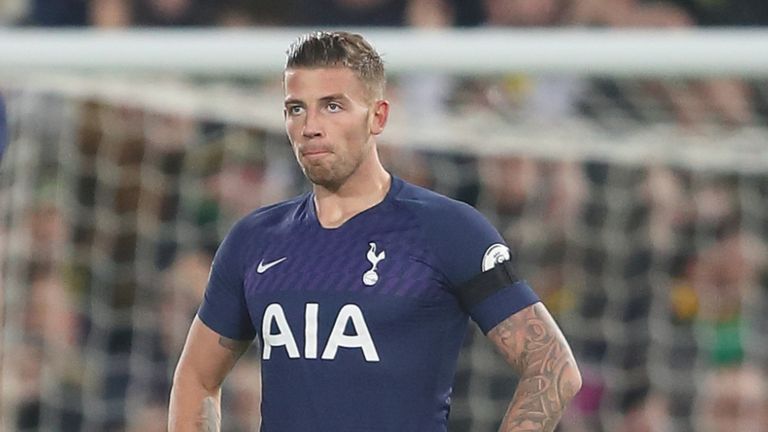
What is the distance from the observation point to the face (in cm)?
359

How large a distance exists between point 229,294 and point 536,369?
28.0 inches

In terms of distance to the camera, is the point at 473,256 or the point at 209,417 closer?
the point at 473,256

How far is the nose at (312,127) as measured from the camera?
3.56 metres

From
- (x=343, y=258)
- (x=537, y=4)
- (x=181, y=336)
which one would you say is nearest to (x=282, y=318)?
(x=343, y=258)

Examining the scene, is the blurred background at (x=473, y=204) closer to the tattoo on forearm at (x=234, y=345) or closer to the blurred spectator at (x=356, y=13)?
the blurred spectator at (x=356, y=13)

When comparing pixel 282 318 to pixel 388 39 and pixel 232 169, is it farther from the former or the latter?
pixel 232 169

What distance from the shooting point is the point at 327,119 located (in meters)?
3.59

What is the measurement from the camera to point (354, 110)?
3.62 m

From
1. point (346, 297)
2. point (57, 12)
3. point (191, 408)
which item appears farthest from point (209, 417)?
point (57, 12)

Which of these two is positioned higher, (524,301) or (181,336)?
(524,301)

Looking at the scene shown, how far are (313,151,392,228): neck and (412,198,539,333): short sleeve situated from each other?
13 cm

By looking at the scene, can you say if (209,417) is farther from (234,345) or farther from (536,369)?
(536,369)

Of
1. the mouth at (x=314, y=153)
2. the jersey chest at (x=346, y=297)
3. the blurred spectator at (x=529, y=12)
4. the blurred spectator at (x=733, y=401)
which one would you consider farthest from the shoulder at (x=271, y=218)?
the blurred spectator at (x=529, y=12)

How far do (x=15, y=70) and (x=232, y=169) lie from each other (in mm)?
1216
